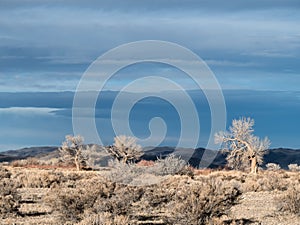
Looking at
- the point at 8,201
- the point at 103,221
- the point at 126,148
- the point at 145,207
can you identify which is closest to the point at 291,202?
the point at 145,207

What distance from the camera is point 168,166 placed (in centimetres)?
4072

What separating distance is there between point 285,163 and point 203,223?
3554 inches

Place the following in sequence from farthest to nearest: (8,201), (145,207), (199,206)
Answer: (145,207), (8,201), (199,206)

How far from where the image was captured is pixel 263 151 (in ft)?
148

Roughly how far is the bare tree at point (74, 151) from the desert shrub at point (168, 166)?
1714 centimetres

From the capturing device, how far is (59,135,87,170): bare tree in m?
57.7

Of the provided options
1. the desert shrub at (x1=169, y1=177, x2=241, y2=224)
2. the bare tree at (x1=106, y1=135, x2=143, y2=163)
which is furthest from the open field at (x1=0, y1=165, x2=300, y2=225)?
the bare tree at (x1=106, y1=135, x2=143, y2=163)

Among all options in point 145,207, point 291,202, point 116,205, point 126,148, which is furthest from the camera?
Answer: point 126,148

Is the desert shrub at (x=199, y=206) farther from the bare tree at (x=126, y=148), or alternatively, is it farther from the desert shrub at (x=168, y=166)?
the bare tree at (x=126, y=148)

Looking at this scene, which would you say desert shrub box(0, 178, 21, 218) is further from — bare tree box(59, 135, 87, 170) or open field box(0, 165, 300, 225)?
bare tree box(59, 135, 87, 170)

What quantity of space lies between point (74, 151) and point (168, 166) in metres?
20.1

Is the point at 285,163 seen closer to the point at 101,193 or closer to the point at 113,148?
the point at 113,148

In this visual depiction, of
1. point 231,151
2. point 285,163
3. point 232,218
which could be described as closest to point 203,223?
point 232,218

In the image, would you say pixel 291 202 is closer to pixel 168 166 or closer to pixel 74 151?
pixel 168 166
